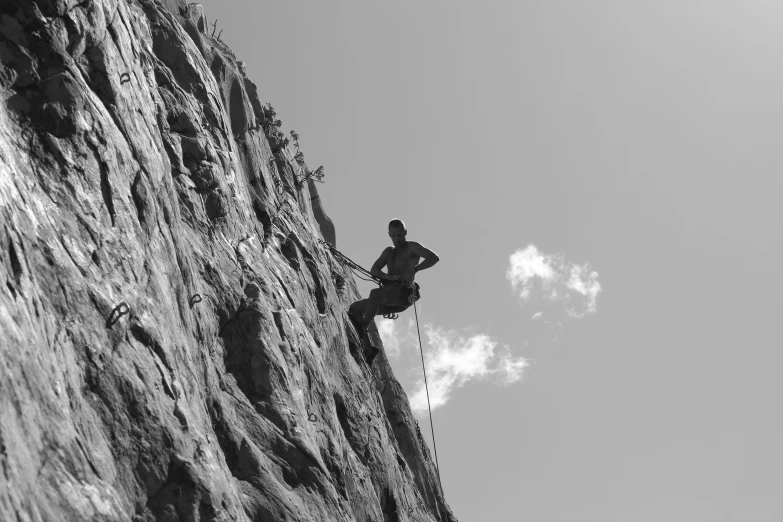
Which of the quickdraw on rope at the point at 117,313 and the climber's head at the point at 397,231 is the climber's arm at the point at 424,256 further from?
the quickdraw on rope at the point at 117,313

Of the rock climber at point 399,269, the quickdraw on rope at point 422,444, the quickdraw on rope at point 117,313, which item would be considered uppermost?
the rock climber at point 399,269

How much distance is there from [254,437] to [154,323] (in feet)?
6.60

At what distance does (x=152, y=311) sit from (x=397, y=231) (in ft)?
24.4

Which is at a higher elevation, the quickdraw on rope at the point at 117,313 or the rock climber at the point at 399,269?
the rock climber at the point at 399,269

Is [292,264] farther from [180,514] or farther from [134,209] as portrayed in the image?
[180,514]

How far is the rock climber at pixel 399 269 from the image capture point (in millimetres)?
14776

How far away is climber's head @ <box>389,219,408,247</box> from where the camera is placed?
15.0 meters

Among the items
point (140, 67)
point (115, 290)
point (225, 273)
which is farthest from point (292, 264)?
point (115, 290)

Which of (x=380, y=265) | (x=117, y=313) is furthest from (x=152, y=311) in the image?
(x=380, y=265)

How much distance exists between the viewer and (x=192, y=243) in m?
10.3

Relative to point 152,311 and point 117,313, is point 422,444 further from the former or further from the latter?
point 117,313

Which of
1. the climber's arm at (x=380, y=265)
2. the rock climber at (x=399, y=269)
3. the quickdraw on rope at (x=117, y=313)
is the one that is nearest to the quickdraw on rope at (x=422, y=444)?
the rock climber at (x=399, y=269)

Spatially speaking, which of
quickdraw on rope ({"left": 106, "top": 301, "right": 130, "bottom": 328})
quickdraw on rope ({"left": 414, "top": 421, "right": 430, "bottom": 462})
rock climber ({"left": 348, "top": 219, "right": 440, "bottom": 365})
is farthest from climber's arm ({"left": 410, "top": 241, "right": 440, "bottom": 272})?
quickdraw on rope ({"left": 106, "top": 301, "right": 130, "bottom": 328})

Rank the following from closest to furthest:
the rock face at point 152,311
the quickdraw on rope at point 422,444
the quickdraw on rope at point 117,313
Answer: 1. the rock face at point 152,311
2. the quickdraw on rope at point 117,313
3. the quickdraw on rope at point 422,444
